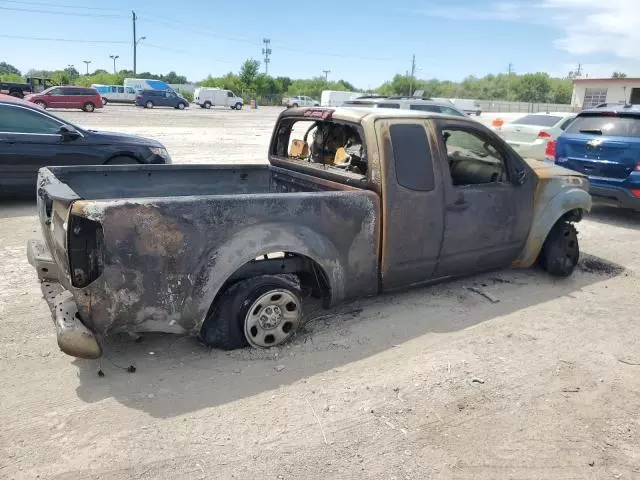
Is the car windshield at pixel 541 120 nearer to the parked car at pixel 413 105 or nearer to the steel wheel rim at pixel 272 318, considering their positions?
the parked car at pixel 413 105

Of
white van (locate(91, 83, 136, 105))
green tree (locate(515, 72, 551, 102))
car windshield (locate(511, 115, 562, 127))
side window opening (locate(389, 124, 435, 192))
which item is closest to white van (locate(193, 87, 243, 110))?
white van (locate(91, 83, 136, 105))

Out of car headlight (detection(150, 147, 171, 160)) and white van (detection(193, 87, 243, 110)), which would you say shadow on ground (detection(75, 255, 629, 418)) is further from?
white van (detection(193, 87, 243, 110))

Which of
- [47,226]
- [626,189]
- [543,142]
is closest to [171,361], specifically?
[47,226]

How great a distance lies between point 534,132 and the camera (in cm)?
1230

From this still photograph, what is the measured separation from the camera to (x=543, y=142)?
1209cm

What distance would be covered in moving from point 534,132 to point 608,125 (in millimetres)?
4073

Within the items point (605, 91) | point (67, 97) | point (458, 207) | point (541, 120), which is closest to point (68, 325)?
point (458, 207)

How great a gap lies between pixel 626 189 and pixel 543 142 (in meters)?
4.60

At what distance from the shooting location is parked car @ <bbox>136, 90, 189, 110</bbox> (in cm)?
4469

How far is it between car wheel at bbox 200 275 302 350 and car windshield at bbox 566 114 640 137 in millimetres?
6789

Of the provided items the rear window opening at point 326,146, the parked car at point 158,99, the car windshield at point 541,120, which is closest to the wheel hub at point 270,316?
the rear window opening at point 326,146

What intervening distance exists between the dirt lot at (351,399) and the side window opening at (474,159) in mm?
1196

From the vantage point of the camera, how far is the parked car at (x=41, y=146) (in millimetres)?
7613

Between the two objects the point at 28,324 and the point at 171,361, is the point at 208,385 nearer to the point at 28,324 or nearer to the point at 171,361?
the point at 171,361
